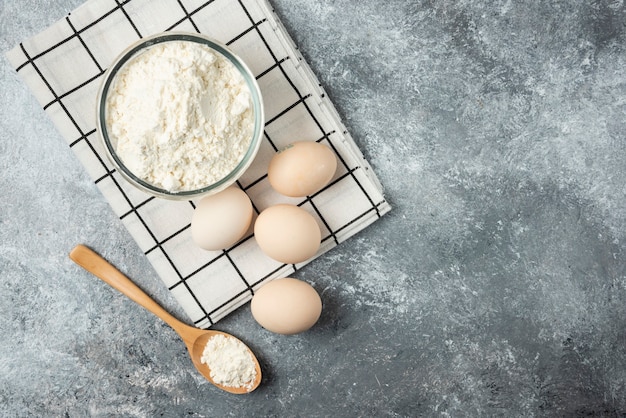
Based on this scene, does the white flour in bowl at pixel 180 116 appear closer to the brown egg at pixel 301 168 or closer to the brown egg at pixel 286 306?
the brown egg at pixel 301 168

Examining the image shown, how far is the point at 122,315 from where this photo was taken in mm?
1074

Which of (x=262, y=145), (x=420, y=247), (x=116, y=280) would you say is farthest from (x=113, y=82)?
(x=420, y=247)

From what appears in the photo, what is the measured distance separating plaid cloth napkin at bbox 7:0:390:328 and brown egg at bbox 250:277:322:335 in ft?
0.16

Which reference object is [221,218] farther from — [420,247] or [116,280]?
[420,247]

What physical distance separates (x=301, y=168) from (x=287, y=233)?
0.11 meters

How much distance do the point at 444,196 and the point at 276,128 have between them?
343 mm

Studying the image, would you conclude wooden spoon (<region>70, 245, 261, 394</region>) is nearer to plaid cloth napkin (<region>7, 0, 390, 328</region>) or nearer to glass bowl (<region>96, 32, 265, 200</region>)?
plaid cloth napkin (<region>7, 0, 390, 328</region>)

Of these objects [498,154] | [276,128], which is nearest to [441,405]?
[498,154]

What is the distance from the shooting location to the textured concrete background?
105 cm

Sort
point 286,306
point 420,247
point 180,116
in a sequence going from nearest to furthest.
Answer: point 180,116
point 286,306
point 420,247

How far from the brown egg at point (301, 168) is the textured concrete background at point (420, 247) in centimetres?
14

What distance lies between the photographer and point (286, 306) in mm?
964

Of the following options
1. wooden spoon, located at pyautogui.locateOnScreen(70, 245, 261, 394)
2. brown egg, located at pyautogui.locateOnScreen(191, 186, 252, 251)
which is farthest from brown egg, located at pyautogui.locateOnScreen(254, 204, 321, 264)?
wooden spoon, located at pyautogui.locateOnScreen(70, 245, 261, 394)

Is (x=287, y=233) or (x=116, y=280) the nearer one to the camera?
(x=287, y=233)
